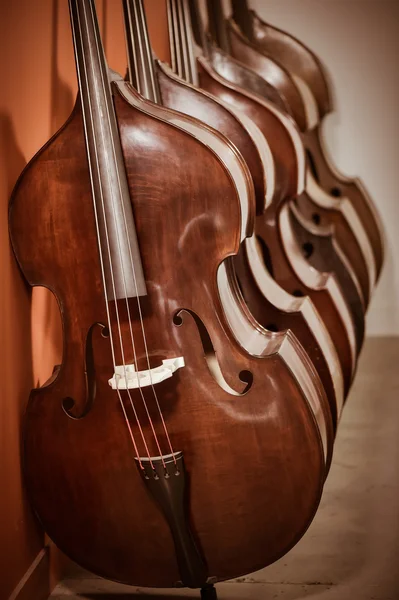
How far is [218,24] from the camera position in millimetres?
2861

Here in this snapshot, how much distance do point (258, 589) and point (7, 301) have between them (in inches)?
30.9

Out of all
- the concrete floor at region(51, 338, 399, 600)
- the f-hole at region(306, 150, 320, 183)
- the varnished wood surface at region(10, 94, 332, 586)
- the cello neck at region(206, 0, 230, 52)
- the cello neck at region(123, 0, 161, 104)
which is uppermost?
the cello neck at region(206, 0, 230, 52)

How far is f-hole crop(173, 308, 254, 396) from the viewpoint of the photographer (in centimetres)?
148

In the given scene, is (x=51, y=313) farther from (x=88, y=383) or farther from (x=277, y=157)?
(x=277, y=157)

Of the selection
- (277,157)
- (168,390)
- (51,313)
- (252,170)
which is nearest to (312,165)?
(277,157)

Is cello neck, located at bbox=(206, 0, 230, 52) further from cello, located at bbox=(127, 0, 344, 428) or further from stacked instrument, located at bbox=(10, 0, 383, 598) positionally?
stacked instrument, located at bbox=(10, 0, 383, 598)

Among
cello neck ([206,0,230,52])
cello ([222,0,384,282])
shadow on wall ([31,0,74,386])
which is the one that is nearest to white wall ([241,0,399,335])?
cello ([222,0,384,282])

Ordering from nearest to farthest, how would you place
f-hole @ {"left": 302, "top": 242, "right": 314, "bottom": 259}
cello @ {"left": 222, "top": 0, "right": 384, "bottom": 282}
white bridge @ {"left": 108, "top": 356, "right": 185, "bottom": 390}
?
white bridge @ {"left": 108, "top": 356, "right": 185, "bottom": 390}
f-hole @ {"left": 302, "top": 242, "right": 314, "bottom": 259}
cello @ {"left": 222, "top": 0, "right": 384, "bottom": 282}

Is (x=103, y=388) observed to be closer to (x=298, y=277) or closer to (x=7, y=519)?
(x=7, y=519)

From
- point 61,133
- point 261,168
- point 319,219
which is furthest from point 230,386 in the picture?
point 319,219

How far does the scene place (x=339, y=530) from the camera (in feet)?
6.20

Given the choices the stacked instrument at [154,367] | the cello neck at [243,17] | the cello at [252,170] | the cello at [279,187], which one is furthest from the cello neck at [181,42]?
the stacked instrument at [154,367]

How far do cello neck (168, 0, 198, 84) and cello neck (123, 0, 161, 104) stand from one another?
39 cm

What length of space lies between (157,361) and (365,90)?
2.27 metres
